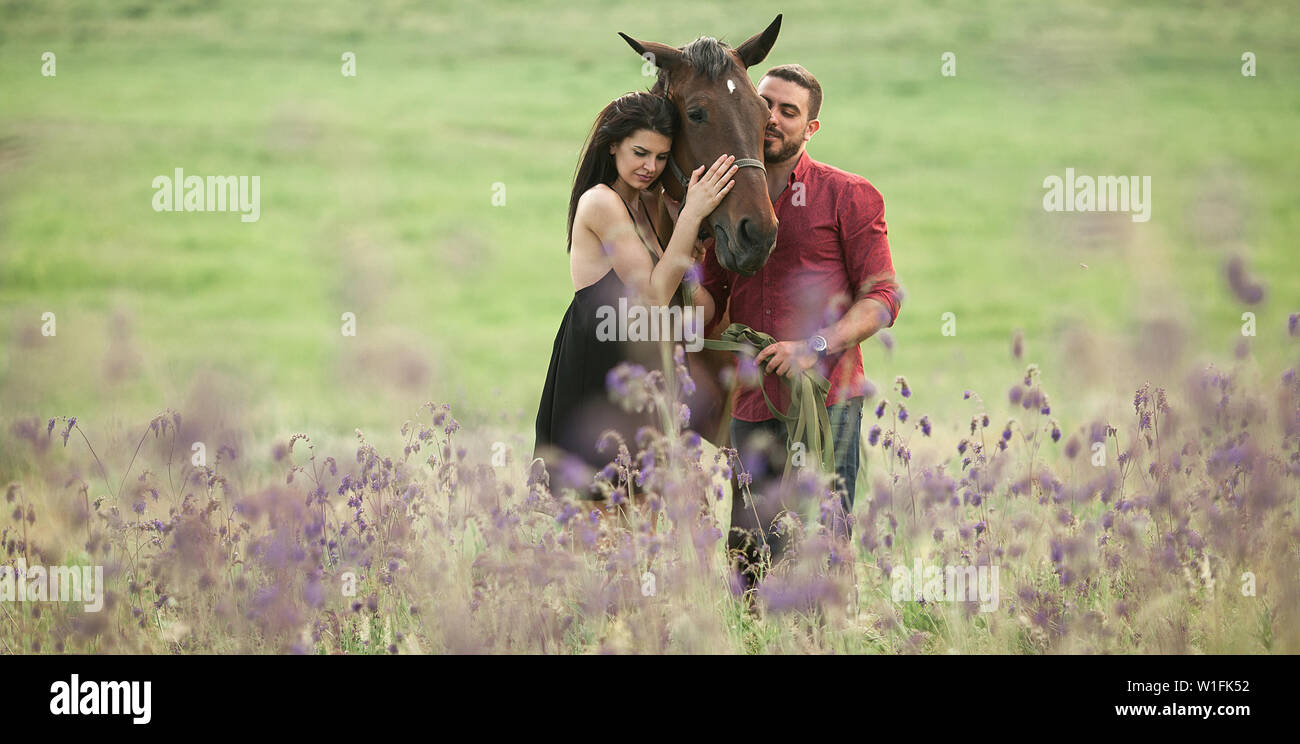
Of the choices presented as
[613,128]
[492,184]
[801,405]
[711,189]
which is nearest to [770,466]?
[801,405]

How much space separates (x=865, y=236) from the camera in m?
5.11

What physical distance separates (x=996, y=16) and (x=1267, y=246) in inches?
676

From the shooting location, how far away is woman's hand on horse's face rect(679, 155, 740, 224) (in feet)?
14.9

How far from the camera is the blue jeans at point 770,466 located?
500cm

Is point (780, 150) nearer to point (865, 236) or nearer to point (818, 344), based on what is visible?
point (865, 236)

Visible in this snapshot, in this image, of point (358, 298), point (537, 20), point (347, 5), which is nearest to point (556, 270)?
point (358, 298)

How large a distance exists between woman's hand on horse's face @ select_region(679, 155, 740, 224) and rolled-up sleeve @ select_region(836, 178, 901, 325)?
74 cm

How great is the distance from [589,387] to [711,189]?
0.96 metres

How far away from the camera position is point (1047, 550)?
5262 mm

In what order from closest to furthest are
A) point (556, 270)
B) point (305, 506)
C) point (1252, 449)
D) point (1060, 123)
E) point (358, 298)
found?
point (1252, 449) < point (305, 506) < point (358, 298) < point (556, 270) < point (1060, 123)

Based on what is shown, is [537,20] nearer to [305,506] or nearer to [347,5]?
[347,5]

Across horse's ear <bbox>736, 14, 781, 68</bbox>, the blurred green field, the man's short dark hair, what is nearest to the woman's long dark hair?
horse's ear <bbox>736, 14, 781, 68</bbox>

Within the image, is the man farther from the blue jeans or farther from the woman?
the woman

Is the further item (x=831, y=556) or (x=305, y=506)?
(x=305, y=506)
